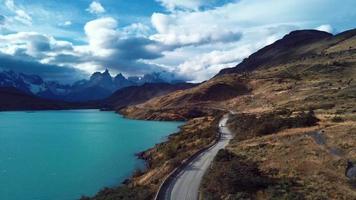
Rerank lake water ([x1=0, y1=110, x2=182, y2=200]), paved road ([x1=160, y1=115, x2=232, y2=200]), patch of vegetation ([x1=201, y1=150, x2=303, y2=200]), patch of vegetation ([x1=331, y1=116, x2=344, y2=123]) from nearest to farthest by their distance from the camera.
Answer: patch of vegetation ([x1=201, y1=150, x2=303, y2=200])
paved road ([x1=160, y1=115, x2=232, y2=200])
lake water ([x1=0, y1=110, x2=182, y2=200])
patch of vegetation ([x1=331, y1=116, x2=344, y2=123])

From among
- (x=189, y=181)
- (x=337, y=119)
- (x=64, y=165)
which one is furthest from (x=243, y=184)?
(x=64, y=165)

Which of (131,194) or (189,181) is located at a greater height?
(189,181)

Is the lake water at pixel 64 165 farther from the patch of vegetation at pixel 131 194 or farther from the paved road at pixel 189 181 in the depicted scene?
the paved road at pixel 189 181

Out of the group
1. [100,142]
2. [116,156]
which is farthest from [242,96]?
[116,156]

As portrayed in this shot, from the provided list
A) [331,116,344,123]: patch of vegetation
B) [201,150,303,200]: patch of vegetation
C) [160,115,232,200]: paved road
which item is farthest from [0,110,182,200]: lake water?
[331,116,344,123]: patch of vegetation

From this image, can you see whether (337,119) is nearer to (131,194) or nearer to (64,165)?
(131,194)

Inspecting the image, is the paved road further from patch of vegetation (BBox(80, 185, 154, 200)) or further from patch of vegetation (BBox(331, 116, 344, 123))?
patch of vegetation (BBox(331, 116, 344, 123))

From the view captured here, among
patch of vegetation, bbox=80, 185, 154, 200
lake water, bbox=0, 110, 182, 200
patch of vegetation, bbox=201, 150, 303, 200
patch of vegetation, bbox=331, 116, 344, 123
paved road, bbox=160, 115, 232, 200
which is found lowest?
lake water, bbox=0, 110, 182, 200

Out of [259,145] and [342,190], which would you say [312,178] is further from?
[259,145]

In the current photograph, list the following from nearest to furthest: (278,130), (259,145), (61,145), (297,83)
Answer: (259,145) → (278,130) → (61,145) → (297,83)

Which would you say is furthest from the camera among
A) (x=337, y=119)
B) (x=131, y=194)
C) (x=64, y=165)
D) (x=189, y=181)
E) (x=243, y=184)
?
(x=337, y=119)

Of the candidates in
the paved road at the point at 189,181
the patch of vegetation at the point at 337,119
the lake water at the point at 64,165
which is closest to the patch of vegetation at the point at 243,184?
the paved road at the point at 189,181
